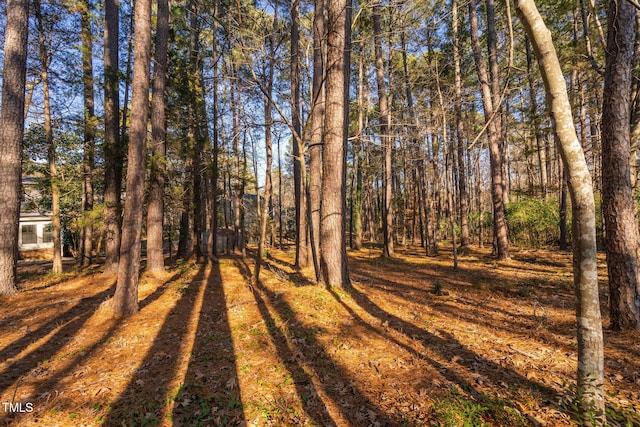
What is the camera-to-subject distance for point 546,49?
2506 millimetres

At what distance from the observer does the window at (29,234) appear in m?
23.2

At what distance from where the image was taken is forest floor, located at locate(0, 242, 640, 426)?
9.82 ft

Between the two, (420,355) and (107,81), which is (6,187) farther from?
(420,355)

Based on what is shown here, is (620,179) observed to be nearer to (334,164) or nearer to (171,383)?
(334,164)

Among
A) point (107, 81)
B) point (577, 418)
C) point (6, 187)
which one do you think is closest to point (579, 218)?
point (577, 418)

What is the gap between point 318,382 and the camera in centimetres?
359

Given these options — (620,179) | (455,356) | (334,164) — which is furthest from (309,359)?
(620,179)

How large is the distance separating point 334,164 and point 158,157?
6906 millimetres

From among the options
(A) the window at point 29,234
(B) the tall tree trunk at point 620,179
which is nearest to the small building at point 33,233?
(A) the window at point 29,234

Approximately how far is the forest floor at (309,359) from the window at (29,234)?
72.4 ft

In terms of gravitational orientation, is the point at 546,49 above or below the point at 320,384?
above

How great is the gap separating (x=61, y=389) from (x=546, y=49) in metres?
6.48

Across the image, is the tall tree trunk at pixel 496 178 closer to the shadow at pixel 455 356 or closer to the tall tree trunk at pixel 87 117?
the shadow at pixel 455 356

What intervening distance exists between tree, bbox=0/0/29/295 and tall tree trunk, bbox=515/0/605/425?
11.6m
